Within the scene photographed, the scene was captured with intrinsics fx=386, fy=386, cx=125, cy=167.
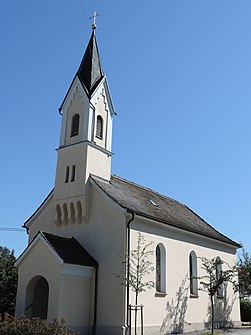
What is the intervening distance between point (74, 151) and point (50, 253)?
6.97 metres

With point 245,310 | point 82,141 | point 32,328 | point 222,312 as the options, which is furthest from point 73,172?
point 245,310

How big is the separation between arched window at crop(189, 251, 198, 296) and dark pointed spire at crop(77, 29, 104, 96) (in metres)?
13.1

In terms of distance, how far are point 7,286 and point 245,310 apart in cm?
2187

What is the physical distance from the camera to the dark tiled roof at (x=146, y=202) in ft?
74.2

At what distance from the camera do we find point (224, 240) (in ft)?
100

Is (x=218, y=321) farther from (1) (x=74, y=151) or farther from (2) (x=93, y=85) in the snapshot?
(2) (x=93, y=85)

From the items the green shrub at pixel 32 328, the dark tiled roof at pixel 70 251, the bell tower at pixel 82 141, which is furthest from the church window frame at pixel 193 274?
the green shrub at pixel 32 328

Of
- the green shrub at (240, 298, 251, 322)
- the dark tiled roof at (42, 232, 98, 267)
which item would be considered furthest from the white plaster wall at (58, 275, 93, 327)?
the green shrub at (240, 298, 251, 322)

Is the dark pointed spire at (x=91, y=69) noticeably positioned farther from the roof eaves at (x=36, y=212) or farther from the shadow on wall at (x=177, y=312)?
the shadow on wall at (x=177, y=312)

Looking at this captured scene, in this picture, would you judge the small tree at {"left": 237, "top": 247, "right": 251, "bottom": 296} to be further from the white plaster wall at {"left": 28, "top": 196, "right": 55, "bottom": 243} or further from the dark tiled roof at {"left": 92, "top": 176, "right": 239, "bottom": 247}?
the white plaster wall at {"left": 28, "top": 196, "right": 55, "bottom": 243}

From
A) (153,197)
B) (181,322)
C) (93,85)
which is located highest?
(93,85)

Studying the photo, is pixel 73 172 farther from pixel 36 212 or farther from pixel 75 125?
pixel 36 212

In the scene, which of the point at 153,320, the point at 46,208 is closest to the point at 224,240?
the point at 153,320

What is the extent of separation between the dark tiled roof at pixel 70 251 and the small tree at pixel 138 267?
6.35 ft
